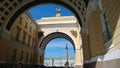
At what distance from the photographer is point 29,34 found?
91.4 ft

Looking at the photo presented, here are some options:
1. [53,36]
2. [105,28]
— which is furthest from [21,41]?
[105,28]

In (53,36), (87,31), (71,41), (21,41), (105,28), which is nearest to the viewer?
(105,28)

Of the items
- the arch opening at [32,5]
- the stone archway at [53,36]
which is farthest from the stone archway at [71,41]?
the arch opening at [32,5]

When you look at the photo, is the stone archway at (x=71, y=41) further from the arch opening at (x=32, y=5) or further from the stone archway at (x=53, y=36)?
the arch opening at (x=32, y=5)

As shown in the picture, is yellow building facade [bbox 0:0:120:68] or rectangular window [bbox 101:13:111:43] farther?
rectangular window [bbox 101:13:111:43]

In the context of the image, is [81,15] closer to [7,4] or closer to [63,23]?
[7,4]

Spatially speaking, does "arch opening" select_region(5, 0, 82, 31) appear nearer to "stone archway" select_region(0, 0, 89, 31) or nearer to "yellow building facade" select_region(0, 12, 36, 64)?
"stone archway" select_region(0, 0, 89, 31)

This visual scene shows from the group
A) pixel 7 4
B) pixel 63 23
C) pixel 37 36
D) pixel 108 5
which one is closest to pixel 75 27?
pixel 63 23

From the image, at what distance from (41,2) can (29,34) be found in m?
13.1

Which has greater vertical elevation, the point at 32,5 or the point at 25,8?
the point at 32,5

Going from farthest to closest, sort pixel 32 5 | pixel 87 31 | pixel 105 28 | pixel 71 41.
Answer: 1. pixel 71 41
2. pixel 32 5
3. pixel 87 31
4. pixel 105 28

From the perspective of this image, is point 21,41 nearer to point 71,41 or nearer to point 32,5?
point 32,5

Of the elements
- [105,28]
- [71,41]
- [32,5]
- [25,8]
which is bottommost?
[105,28]

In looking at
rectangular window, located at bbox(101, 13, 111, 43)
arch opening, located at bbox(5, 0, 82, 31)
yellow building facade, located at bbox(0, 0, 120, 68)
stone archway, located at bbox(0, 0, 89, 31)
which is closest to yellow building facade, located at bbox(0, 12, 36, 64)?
yellow building facade, located at bbox(0, 0, 120, 68)
